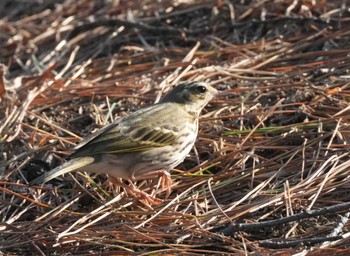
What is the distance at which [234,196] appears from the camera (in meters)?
4.75

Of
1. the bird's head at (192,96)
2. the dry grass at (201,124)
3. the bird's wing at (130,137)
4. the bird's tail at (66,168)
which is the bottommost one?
the dry grass at (201,124)

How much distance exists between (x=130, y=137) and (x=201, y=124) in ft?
2.67

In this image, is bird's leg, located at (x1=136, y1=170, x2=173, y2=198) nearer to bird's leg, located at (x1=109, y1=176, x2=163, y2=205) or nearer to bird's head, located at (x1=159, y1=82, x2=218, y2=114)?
bird's leg, located at (x1=109, y1=176, x2=163, y2=205)

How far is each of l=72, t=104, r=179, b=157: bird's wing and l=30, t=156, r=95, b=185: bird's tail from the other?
0.19 feet

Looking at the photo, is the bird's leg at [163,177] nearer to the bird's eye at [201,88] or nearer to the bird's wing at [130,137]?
the bird's wing at [130,137]

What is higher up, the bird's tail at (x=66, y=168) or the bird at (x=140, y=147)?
the bird's tail at (x=66, y=168)

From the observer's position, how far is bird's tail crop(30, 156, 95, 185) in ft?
14.9

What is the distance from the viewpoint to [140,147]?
5.00 meters

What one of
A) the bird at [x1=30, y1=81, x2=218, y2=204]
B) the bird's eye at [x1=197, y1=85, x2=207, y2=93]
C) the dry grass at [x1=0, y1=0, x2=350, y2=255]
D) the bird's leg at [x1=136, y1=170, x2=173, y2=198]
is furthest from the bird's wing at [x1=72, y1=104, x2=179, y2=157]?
the bird's eye at [x1=197, y1=85, x2=207, y2=93]

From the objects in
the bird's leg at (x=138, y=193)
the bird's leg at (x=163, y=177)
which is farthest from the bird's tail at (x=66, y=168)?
the bird's leg at (x=163, y=177)

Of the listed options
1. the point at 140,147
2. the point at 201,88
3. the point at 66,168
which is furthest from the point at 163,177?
the point at 201,88

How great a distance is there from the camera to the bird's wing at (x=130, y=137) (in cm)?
489

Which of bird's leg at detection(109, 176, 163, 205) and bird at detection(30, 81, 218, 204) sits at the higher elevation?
bird at detection(30, 81, 218, 204)

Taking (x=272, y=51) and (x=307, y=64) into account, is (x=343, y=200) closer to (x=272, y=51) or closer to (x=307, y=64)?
(x=307, y=64)
